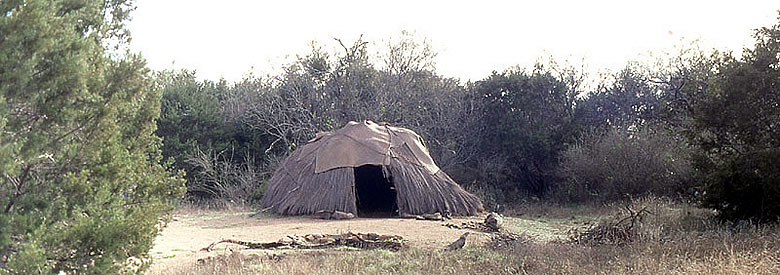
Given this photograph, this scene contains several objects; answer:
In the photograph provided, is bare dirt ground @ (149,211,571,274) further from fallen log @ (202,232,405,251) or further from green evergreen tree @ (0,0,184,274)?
green evergreen tree @ (0,0,184,274)

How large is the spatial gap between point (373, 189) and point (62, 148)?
12.0 metres

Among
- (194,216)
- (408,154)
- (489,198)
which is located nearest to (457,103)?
(489,198)

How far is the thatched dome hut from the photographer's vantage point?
45.2ft

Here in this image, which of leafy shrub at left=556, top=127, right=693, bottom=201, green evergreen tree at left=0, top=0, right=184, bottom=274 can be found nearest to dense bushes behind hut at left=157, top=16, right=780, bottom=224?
leafy shrub at left=556, top=127, right=693, bottom=201

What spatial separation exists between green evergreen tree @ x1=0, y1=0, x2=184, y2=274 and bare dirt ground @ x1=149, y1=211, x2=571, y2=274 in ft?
8.84

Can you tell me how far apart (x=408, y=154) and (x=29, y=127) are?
9899 mm

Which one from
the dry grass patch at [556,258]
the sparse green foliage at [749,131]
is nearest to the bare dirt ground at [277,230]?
the dry grass patch at [556,258]

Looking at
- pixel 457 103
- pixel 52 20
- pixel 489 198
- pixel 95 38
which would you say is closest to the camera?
pixel 52 20

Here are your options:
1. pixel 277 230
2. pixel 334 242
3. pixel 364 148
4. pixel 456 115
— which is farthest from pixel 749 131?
pixel 456 115

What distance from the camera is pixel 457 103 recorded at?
22.3 m

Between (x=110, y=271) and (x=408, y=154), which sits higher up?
(x=408, y=154)

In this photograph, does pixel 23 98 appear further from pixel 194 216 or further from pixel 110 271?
pixel 194 216

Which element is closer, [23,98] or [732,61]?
[23,98]

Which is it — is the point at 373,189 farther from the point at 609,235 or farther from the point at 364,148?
the point at 609,235
